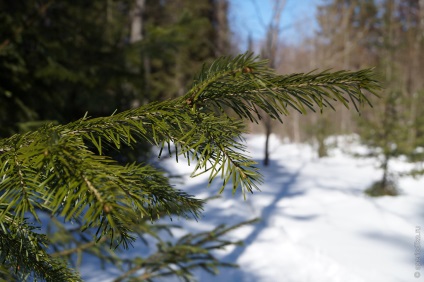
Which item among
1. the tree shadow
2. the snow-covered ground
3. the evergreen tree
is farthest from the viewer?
the tree shadow

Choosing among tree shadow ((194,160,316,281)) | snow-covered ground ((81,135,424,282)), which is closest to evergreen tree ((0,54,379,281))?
snow-covered ground ((81,135,424,282))

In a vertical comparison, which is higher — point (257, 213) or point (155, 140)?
point (155, 140)

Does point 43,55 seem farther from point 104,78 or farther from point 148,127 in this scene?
point 148,127

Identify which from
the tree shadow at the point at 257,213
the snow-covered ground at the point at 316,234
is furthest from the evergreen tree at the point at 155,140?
the tree shadow at the point at 257,213

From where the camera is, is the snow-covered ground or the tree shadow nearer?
the snow-covered ground

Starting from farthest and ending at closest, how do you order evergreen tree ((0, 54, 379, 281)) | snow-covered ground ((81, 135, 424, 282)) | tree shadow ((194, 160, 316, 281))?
tree shadow ((194, 160, 316, 281))
snow-covered ground ((81, 135, 424, 282))
evergreen tree ((0, 54, 379, 281))

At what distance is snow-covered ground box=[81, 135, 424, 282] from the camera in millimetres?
3715

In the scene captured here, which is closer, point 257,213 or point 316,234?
point 316,234

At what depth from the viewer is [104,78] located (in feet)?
11.2

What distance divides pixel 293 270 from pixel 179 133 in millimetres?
3729

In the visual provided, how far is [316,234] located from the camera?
4.72 meters

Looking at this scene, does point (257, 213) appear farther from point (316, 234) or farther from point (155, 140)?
point (155, 140)

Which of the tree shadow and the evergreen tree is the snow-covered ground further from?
the evergreen tree

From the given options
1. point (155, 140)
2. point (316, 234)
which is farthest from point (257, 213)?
point (155, 140)
